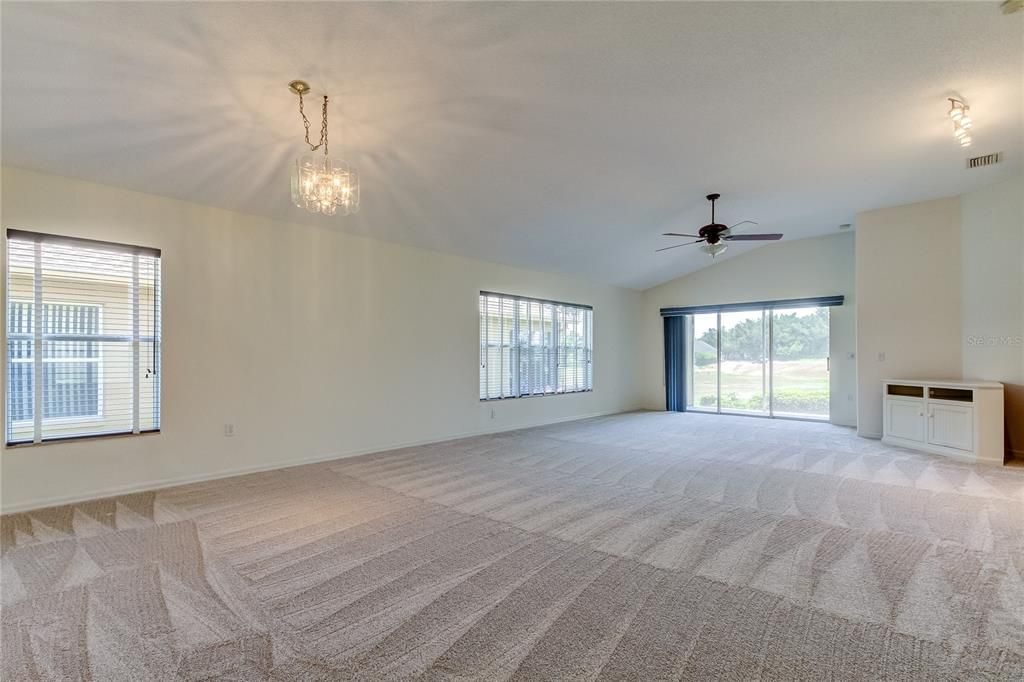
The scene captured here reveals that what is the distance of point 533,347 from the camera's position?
8062 millimetres

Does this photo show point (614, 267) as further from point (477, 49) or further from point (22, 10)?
point (22, 10)

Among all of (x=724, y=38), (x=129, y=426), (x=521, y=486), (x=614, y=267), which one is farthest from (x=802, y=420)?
(x=129, y=426)

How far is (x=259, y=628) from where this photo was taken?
2090mm

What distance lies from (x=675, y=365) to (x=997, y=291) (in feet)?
16.6

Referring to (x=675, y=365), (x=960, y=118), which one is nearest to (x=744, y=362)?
(x=675, y=365)

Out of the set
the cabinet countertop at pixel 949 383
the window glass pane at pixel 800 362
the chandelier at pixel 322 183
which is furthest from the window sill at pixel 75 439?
the window glass pane at pixel 800 362

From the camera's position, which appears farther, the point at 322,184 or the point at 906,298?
the point at 906,298

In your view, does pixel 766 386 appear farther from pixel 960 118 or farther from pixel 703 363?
pixel 960 118

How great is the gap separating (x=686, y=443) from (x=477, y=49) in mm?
5456

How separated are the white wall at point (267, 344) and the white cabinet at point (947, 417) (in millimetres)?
5459

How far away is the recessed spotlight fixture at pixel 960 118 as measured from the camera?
368 cm

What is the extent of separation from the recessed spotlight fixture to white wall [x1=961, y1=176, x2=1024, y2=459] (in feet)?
7.77

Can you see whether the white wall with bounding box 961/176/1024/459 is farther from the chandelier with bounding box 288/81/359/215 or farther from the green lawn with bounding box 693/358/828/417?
the chandelier with bounding box 288/81/359/215

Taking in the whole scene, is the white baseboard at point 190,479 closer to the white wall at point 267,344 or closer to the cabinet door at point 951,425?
the white wall at point 267,344
